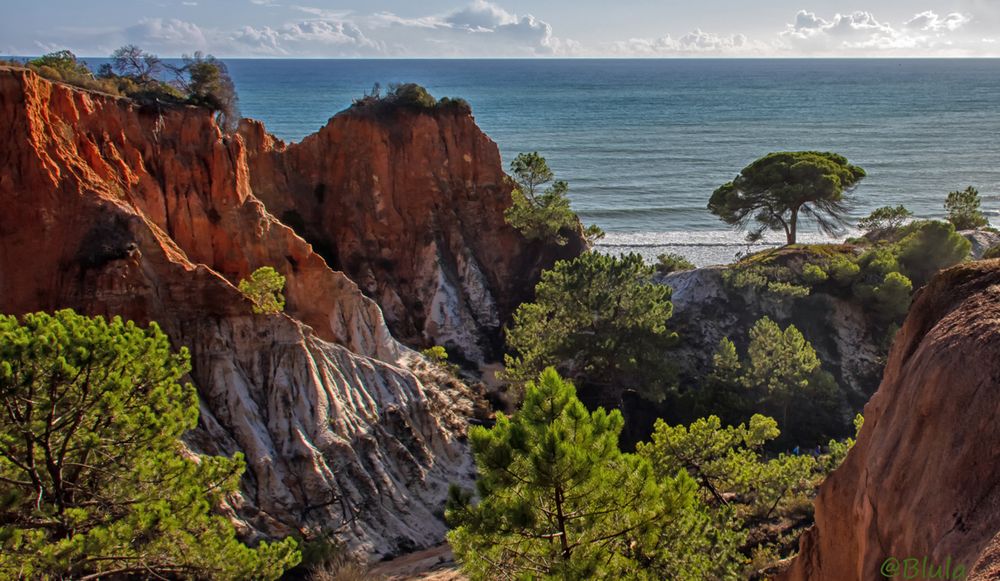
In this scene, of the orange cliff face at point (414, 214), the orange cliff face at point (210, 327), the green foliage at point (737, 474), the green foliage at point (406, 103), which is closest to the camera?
the green foliage at point (737, 474)

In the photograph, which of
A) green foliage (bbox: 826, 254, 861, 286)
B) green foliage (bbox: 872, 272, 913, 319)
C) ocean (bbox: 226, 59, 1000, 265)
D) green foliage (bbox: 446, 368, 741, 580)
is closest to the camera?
green foliage (bbox: 446, 368, 741, 580)

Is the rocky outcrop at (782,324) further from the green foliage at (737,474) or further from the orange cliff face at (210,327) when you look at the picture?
the orange cliff face at (210,327)

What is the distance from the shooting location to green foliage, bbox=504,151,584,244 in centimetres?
4413

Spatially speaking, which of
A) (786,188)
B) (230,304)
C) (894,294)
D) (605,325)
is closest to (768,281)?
(894,294)

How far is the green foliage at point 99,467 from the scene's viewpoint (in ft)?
38.0

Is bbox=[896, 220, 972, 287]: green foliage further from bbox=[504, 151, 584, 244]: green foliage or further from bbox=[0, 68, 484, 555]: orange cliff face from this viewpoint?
bbox=[0, 68, 484, 555]: orange cliff face

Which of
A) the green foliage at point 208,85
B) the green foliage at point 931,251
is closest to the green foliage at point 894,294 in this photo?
the green foliage at point 931,251

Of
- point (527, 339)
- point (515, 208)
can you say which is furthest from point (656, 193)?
point (527, 339)

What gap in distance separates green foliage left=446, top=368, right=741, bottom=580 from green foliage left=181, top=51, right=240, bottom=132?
2469 cm

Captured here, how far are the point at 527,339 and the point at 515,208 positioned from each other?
1481cm

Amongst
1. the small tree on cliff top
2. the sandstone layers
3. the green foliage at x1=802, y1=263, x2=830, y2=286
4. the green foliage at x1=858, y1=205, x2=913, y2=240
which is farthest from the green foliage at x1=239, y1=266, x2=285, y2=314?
the green foliage at x1=858, y1=205, x2=913, y2=240

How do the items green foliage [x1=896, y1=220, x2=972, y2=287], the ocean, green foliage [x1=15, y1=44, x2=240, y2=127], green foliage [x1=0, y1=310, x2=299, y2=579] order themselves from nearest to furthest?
1. green foliage [x1=0, y1=310, x2=299, y2=579]
2. green foliage [x1=15, y1=44, x2=240, y2=127]
3. green foliage [x1=896, y1=220, x2=972, y2=287]
4. the ocean

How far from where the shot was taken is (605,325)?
31.2m

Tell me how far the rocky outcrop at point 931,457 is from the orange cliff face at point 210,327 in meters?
14.8
